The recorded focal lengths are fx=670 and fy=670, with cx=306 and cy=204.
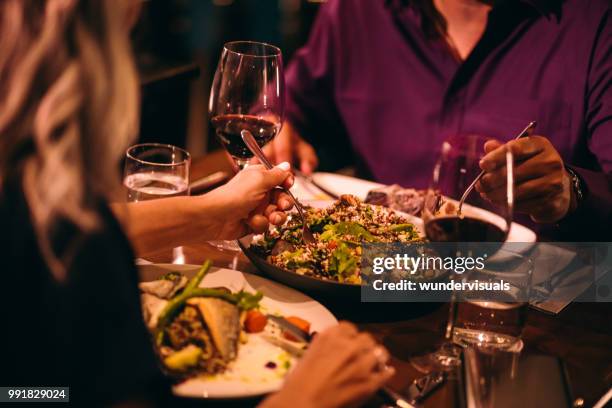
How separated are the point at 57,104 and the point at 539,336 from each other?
0.98 m

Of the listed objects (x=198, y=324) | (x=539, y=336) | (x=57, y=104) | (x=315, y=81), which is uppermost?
(x=57, y=104)

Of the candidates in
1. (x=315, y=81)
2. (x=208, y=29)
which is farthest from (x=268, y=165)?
(x=208, y=29)

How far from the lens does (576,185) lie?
Answer: 165cm

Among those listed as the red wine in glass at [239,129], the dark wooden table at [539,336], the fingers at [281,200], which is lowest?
the dark wooden table at [539,336]

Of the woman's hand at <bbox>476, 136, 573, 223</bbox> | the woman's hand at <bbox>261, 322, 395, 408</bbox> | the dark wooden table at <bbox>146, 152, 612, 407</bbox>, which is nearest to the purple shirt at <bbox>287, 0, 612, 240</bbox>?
the woman's hand at <bbox>476, 136, 573, 223</bbox>

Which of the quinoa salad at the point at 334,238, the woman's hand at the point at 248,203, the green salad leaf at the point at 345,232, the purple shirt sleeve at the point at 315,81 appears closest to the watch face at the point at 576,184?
the quinoa salad at the point at 334,238

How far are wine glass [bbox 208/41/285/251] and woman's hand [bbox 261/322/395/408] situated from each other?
612 millimetres

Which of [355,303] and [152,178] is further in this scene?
[152,178]

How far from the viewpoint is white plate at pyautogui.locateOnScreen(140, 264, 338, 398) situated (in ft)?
3.18

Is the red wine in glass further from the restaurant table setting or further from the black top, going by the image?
the black top

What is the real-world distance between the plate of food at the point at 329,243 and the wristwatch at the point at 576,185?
16.0 inches

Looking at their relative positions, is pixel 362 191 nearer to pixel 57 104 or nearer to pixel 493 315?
pixel 493 315

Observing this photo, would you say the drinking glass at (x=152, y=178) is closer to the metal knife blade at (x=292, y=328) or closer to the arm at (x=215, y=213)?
the arm at (x=215, y=213)

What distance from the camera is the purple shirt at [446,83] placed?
83.0 inches
